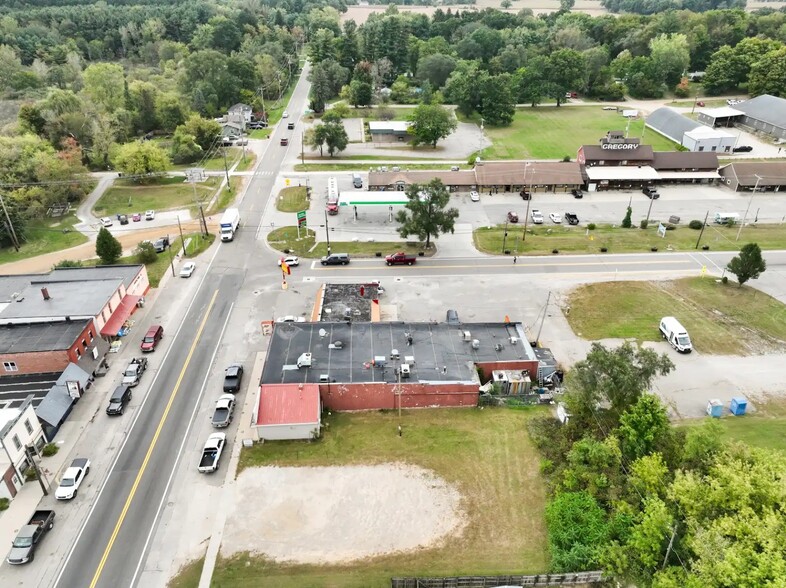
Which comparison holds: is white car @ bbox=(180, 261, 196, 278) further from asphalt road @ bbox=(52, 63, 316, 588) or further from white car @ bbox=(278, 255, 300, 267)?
white car @ bbox=(278, 255, 300, 267)

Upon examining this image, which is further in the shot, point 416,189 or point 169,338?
point 416,189

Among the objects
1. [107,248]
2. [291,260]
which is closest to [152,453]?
[291,260]

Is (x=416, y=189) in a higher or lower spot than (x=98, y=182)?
higher

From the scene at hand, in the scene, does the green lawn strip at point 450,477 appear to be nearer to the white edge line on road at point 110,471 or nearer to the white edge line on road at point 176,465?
the white edge line on road at point 176,465

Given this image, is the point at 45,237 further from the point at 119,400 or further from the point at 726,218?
the point at 726,218

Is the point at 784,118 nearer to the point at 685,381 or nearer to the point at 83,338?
the point at 685,381

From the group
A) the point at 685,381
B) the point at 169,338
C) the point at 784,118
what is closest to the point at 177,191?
the point at 169,338

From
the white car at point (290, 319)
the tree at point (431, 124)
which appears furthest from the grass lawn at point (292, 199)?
the tree at point (431, 124)
